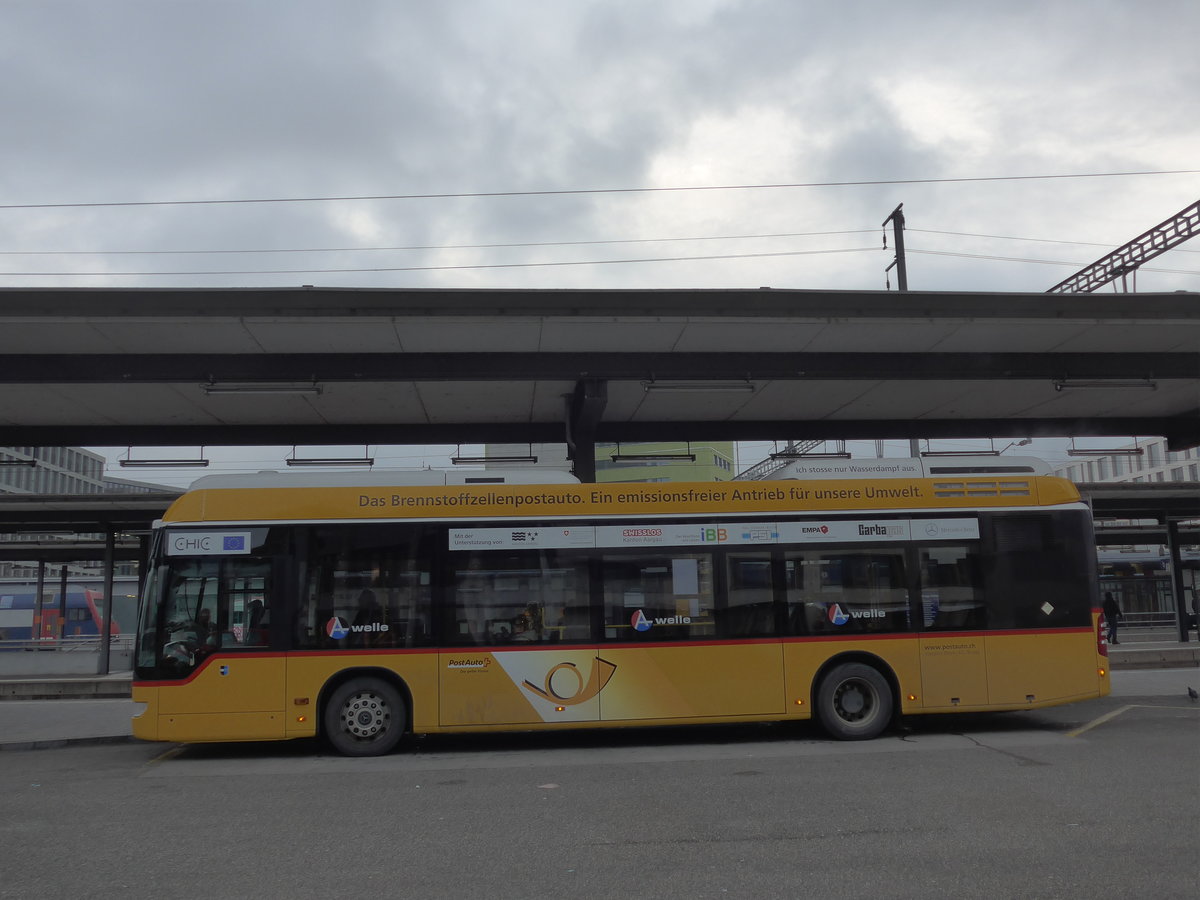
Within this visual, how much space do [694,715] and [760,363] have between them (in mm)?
5657

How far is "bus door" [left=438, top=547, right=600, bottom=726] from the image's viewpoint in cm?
1071

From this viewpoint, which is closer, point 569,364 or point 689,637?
point 689,637

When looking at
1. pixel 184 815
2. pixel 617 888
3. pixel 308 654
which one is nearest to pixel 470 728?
pixel 308 654

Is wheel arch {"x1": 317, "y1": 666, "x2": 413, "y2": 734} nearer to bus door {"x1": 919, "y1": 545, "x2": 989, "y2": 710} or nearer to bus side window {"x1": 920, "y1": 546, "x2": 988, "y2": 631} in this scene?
bus door {"x1": 919, "y1": 545, "x2": 989, "y2": 710}

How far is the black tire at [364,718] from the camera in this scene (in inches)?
418

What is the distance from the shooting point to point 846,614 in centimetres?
1125

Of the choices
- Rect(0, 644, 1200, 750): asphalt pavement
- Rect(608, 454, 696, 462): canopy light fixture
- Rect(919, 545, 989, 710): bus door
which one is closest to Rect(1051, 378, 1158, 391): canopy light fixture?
Rect(919, 545, 989, 710): bus door

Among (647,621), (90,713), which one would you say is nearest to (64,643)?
(90,713)

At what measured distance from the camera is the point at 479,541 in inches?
433

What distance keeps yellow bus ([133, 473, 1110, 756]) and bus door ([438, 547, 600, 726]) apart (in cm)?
2

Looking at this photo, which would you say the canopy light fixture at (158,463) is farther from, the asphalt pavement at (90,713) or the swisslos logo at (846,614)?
the swisslos logo at (846,614)

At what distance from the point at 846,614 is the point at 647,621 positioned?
2.38 metres

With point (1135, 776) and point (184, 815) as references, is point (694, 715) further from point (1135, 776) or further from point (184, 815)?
point (184, 815)

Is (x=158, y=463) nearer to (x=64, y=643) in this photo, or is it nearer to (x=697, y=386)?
(x=697, y=386)
